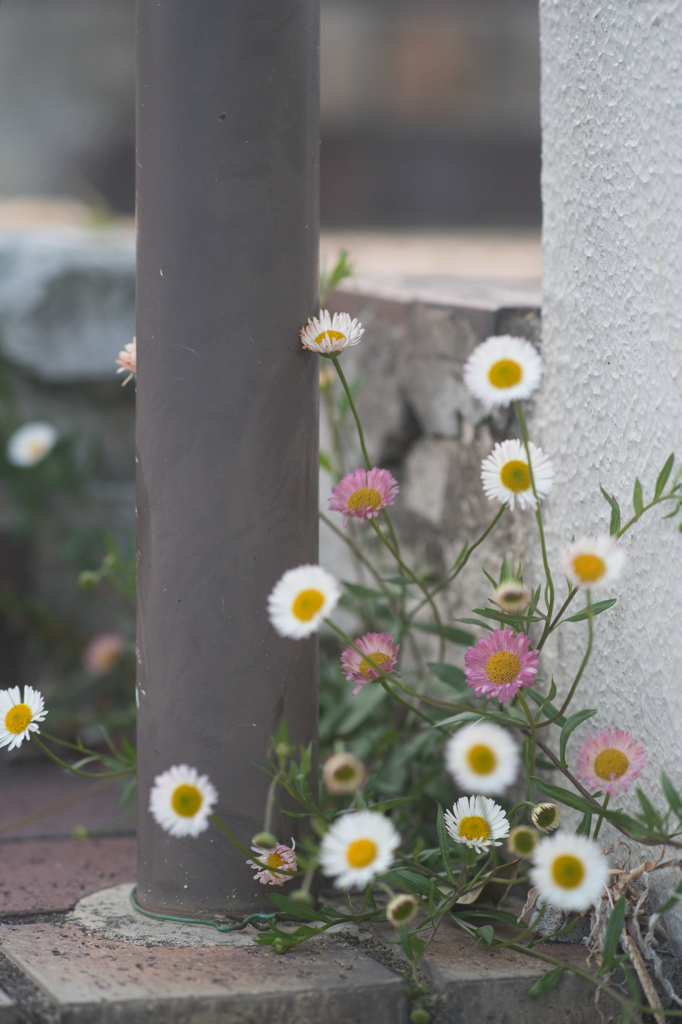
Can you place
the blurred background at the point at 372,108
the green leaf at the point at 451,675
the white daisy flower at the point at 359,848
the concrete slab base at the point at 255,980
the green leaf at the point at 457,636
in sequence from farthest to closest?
the blurred background at the point at 372,108, the green leaf at the point at 457,636, the green leaf at the point at 451,675, the concrete slab base at the point at 255,980, the white daisy flower at the point at 359,848

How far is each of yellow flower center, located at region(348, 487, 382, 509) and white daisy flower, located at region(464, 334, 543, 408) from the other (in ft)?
0.50

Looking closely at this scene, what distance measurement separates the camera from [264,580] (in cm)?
126

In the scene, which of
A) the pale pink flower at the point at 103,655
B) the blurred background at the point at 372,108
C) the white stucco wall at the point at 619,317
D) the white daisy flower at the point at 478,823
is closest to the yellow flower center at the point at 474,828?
the white daisy flower at the point at 478,823

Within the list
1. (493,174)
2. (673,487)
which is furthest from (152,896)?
(493,174)

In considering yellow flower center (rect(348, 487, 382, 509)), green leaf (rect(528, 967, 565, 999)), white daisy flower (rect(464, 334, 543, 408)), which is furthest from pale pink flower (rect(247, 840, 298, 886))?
white daisy flower (rect(464, 334, 543, 408))

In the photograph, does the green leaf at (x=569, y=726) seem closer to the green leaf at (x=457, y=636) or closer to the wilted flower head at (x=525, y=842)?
the wilted flower head at (x=525, y=842)

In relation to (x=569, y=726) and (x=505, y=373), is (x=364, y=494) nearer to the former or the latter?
(x=505, y=373)

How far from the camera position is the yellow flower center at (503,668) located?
1.15m

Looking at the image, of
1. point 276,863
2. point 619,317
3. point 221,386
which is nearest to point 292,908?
point 276,863

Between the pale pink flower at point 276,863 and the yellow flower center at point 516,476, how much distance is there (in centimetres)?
46

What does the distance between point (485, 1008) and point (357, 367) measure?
1.22 metres

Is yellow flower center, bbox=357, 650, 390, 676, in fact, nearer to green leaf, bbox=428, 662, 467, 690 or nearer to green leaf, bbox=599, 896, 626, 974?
green leaf, bbox=428, 662, 467, 690

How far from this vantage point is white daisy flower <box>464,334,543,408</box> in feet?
3.76

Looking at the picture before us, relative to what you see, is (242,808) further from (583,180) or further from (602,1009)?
(583,180)
